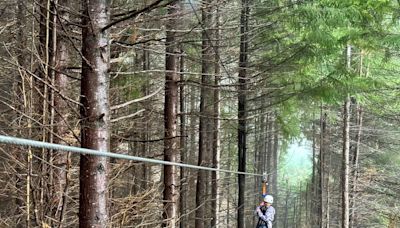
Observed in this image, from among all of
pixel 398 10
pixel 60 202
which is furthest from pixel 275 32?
pixel 60 202

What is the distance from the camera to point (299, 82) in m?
11.1

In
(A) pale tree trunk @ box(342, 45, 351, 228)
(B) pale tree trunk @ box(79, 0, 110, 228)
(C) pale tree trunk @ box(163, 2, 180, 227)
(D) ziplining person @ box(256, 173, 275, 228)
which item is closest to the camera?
(B) pale tree trunk @ box(79, 0, 110, 228)

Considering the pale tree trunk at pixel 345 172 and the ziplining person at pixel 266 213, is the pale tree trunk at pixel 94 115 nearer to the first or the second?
the ziplining person at pixel 266 213

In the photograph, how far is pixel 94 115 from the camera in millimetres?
3744

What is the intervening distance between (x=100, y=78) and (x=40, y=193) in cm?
222

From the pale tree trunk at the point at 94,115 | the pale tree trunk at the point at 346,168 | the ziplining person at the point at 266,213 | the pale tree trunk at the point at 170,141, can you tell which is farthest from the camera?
the pale tree trunk at the point at 346,168

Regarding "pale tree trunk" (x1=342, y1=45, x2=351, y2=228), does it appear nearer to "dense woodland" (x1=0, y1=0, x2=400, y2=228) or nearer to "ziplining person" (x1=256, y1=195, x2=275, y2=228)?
"dense woodland" (x1=0, y1=0, x2=400, y2=228)

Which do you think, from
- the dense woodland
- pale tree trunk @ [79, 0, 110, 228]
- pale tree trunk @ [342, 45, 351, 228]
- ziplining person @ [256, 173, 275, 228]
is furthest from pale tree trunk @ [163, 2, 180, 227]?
pale tree trunk @ [342, 45, 351, 228]


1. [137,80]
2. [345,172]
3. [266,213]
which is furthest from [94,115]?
[345,172]

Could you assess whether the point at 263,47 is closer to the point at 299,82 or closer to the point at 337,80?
the point at 299,82

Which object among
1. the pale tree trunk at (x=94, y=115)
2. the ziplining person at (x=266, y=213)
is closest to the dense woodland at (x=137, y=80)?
the pale tree trunk at (x=94, y=115)

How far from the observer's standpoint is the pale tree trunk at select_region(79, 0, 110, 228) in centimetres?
372

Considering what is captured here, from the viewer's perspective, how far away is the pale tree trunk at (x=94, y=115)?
3.72 meters

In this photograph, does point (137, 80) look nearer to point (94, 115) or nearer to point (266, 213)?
point (266, 213)
